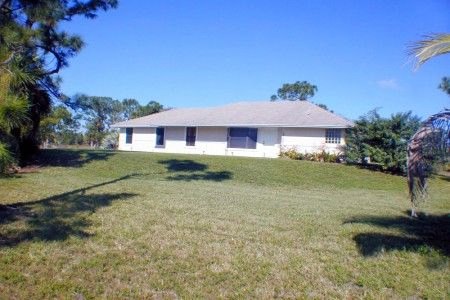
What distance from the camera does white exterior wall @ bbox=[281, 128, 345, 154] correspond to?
2591 cm

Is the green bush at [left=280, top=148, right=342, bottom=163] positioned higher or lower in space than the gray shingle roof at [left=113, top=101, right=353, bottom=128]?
lower

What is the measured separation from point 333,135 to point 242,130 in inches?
258

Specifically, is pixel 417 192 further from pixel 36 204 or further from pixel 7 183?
pixel 7 183

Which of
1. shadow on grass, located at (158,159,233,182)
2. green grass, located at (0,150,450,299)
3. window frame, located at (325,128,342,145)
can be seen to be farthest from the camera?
window frame, located at (325,128,342,145)

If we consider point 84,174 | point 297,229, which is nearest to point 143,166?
point 84,174

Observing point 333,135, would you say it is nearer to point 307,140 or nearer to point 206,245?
point 307,140

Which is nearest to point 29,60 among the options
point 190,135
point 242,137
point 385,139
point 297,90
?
point 385,139

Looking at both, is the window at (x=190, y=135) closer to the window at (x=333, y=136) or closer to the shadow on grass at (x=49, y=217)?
the window at (x=333, y=136)

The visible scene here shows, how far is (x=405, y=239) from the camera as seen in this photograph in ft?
24.8

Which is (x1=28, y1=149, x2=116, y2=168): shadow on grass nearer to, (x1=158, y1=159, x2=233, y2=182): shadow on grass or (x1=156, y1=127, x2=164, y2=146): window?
(x1=158, y1=159, x2=233, y2=182): shadow on grass

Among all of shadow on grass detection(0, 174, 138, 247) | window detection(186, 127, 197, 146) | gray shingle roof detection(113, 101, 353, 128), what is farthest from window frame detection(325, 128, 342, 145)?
shadow on grass detection(0, 174, 138, 247)

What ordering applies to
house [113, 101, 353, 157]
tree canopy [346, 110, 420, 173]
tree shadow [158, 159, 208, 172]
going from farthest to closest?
house [113, 101, 353, 157] < tree canopy [346, 110, 420, 173] < tree shadow [158, 159, 208, 172]

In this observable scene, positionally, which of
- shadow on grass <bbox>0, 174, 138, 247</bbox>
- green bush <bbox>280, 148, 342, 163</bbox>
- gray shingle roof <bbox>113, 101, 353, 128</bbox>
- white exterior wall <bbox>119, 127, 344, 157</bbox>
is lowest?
shadow on grass <bbox>0, 174, 138, 247</bbox>

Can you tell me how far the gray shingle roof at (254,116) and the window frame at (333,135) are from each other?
577mm
